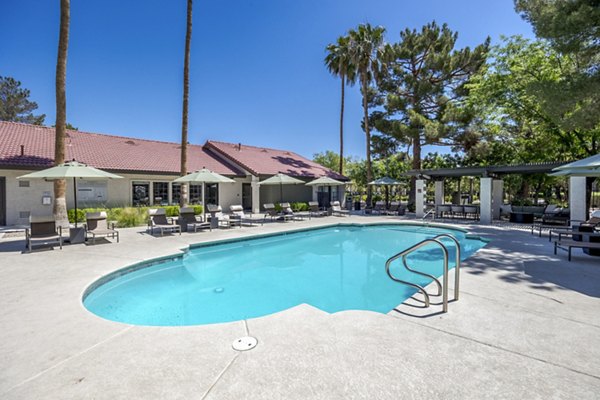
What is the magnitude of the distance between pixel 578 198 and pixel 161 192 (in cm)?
2222

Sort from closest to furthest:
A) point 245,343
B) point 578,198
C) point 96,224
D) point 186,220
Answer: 1. point 245,343
2. point 96,224
3. point 186,220
4. point 578,198

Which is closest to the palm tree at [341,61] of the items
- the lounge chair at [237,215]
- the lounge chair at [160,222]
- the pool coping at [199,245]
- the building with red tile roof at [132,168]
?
the building with red tile roof at [132,168]

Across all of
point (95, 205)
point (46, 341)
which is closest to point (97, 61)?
point (95, 205)

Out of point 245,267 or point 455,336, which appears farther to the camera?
point 245,267

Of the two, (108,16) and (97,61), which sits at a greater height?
(108,16)

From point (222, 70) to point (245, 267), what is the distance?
60.0 ft

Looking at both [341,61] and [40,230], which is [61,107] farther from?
[341,61]

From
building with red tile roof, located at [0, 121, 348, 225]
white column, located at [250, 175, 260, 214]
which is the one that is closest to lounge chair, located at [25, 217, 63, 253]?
building with red tile roof, located at [0, 121, 348, 225]

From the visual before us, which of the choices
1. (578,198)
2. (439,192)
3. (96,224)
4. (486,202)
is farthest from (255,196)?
(578,198)

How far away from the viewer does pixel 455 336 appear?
3.55 metres

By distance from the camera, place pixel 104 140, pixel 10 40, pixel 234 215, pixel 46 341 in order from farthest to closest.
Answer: pixel 104 140, pixel 10 40, pixel 234 215, pixel 46 341

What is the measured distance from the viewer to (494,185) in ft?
61.5

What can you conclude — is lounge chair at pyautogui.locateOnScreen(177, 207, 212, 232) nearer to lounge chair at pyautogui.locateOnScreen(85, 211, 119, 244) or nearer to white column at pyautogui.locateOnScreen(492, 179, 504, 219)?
lounge chair at pyautogui.locateOnScreen(85, 211, 119, 244)

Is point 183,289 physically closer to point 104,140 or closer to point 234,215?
point 234,215
